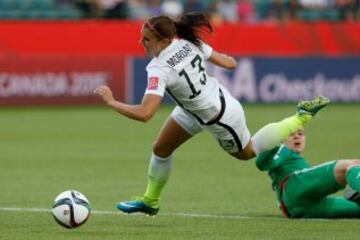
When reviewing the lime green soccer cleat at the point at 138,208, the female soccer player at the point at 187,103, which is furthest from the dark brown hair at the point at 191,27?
the lime green soccer cleat at the point at 138,208

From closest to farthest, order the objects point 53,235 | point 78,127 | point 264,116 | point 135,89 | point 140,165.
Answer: point 53,235 → point 140,165 → point 78,127 → point 264,116 → point 135,89

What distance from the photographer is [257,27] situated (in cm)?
3012

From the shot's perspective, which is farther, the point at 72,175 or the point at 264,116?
the point at 264,116

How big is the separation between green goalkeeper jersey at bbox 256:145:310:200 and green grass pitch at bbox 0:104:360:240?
403 mm

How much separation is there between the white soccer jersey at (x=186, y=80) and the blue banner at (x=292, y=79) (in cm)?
1841

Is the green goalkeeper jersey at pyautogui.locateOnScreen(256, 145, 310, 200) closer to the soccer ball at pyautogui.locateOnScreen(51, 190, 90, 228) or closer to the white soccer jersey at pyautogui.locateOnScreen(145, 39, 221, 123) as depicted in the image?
the white soccer jersey at pyautogui.locateOnScreen(145, 39, 221, 123)

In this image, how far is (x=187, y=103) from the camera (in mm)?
9844

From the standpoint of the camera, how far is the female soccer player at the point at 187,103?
954 centimetres

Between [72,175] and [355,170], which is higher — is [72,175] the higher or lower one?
the lower one

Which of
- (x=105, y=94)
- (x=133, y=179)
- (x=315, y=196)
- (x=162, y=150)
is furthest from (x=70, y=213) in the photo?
(x=133, y=179)

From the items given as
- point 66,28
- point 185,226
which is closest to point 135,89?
point 66,28

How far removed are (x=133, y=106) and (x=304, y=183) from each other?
159cm

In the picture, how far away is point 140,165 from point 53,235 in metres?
6.81

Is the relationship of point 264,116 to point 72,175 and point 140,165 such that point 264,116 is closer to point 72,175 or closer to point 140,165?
point 140,165
